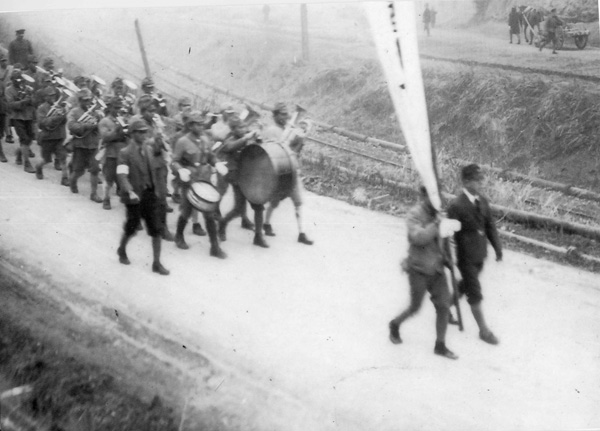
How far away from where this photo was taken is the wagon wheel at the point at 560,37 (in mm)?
5462

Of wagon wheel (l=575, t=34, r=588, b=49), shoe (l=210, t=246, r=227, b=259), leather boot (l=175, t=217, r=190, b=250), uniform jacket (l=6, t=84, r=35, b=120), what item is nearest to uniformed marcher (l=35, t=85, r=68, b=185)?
uniform jacket (l=6, t=84, r=35, b=120)

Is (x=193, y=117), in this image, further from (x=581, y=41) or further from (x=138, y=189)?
(x=581, y=41)

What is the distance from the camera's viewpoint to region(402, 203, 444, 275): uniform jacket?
473cm

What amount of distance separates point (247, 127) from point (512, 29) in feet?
7.56

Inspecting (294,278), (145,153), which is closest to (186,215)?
(145,153)

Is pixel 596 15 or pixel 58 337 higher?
pixel 596 15

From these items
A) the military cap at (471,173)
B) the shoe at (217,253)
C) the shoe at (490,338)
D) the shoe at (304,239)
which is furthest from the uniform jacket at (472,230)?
the shoe at (217,253)

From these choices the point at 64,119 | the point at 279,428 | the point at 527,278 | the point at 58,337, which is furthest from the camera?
the point at 64,119

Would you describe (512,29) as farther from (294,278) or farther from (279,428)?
(279,428)

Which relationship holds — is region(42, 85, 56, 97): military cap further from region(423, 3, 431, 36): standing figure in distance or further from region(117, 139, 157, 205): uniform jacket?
region(423, 3, 431, 36): standing figure in distance

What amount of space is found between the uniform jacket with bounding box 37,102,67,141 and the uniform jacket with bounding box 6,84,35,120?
107 millimetres

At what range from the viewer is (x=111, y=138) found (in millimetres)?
5387

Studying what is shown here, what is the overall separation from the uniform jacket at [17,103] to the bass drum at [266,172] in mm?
Result: 2050

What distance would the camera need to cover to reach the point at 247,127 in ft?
17.6
